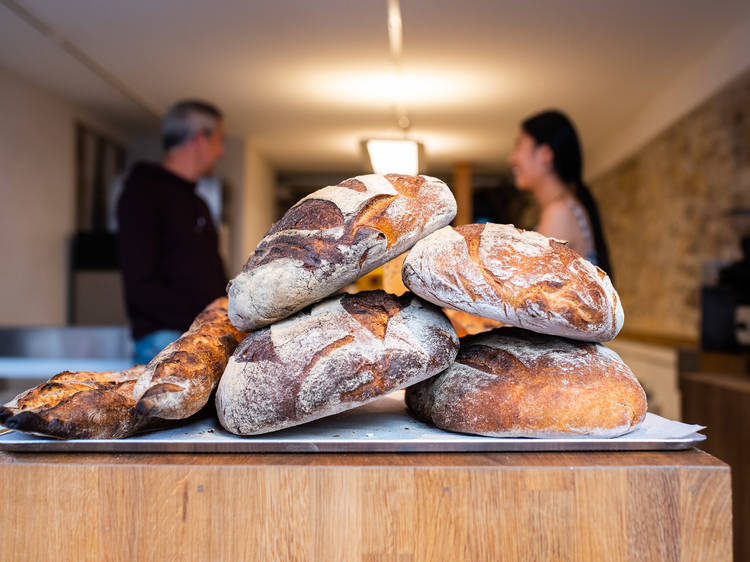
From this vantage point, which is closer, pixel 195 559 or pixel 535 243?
pixel 195 559

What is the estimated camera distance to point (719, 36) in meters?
4.13

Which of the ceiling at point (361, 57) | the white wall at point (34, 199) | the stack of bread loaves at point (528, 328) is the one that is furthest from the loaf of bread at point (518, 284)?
the white wall at point (34, 199)

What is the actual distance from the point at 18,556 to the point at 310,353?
0.37 metres

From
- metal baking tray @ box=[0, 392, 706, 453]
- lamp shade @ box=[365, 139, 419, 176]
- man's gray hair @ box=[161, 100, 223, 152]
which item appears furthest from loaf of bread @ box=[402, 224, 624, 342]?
man's gray hair @ box=[161, 100, 223, 152]

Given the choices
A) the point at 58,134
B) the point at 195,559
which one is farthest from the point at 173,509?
the point at 58,134

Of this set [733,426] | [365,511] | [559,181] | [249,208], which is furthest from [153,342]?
[249,208]

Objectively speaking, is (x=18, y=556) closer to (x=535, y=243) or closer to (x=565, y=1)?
(x=535, y=243)

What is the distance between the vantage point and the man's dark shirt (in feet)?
7.21

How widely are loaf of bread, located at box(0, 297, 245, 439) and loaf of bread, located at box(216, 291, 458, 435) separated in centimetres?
4

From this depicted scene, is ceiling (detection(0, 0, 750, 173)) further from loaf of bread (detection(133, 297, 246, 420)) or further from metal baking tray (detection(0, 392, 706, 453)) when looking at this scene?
metal baking tray (detection(0, 392, 706, 453))

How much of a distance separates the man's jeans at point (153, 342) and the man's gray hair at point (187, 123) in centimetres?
74

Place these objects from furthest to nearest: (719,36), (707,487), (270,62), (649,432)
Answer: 1. (270,62)
2. (719,36)
3. (649,432)
4. (707,487)

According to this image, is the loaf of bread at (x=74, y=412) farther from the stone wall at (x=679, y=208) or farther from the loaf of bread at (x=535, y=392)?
the stone wall at (x=679, y=208)

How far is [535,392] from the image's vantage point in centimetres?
78
